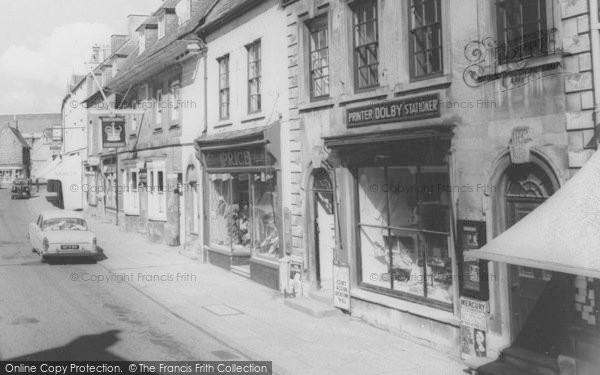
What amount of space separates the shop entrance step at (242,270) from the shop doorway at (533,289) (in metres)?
9.48

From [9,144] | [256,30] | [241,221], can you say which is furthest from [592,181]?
[9,144]

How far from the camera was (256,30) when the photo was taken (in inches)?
649

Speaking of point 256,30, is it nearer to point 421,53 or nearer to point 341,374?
point 421,53

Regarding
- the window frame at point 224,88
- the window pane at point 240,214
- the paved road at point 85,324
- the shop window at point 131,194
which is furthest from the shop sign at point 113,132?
the window pane at point 240,214

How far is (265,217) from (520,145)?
9.16 metres

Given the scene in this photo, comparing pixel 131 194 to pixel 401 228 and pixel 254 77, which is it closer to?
pixel 254 77

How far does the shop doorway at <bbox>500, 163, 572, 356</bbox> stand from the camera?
8.34 metres

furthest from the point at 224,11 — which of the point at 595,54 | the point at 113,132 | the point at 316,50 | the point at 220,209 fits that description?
the point at 595,54

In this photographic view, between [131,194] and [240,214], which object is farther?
[131,194]

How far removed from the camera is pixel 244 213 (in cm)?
1856

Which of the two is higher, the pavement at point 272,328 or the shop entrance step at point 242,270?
the shop entrance step at point 242,270

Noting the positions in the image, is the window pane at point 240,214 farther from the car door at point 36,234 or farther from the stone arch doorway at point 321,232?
the car door at point 36,234

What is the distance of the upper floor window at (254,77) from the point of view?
54.6 feet

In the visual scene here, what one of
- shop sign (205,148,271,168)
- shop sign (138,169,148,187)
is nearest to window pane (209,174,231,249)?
shop sign (205,148,271,168)
